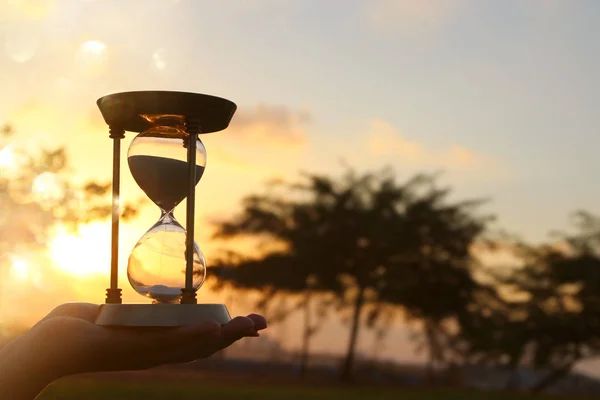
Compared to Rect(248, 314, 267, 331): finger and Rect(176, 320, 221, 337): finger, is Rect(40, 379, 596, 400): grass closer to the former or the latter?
Rect(248, 314, 267, 331): finger

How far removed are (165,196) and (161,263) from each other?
34 centimetres

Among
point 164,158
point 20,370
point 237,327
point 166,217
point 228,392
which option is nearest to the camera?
point 20,370

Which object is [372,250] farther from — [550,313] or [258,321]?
[258,321]

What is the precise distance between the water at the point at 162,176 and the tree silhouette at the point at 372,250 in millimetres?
27075

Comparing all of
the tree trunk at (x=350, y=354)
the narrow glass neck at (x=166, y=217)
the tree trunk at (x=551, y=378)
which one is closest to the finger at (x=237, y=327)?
the narrow glass neck at (x=166, y=217)

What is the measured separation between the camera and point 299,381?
29297mm

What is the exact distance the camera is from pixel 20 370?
11.6ft

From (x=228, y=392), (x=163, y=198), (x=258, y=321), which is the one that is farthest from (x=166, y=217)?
(x=228, y=392)

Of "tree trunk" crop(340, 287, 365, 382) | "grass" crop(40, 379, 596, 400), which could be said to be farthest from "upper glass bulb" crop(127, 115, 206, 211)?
"tree trunk" crop(340, 287, 365, 382)

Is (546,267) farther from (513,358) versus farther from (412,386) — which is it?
(412,386)

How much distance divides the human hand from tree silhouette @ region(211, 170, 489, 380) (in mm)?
27313

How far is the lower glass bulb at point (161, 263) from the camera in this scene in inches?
146

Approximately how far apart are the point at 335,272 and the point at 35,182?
11.5 m

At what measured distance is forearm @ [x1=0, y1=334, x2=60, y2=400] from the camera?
3525 millimetres
